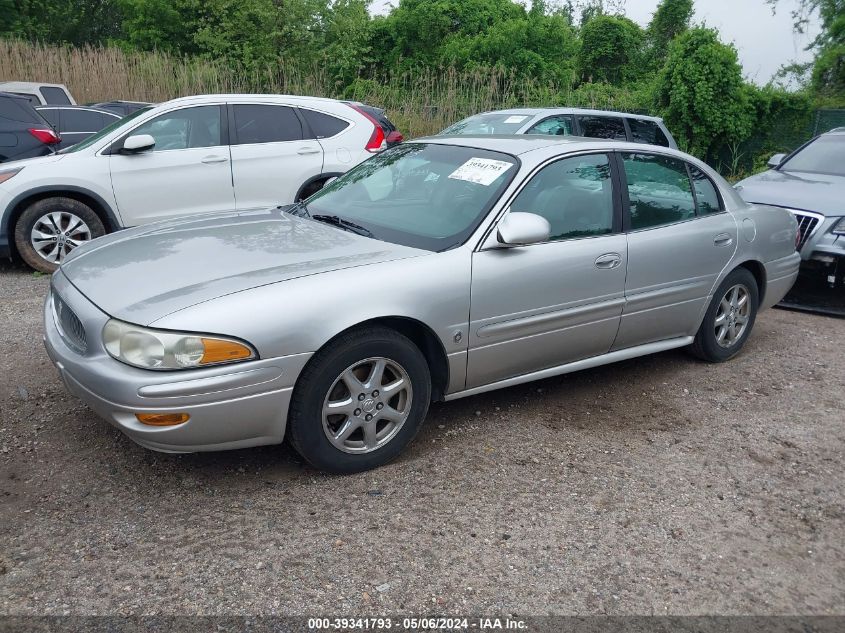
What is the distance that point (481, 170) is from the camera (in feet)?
13.7

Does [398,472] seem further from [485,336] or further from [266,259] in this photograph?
[266,259]

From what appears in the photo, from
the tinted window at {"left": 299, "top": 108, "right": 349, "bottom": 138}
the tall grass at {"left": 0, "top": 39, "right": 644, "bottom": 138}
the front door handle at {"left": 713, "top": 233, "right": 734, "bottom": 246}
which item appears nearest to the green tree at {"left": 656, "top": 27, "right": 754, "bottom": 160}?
the tall grass at {"left": 0, "top": 39, "right": 644, "bottom": 138}

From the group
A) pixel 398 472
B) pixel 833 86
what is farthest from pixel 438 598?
pixel 833 86

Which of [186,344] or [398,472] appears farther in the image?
[398,472]

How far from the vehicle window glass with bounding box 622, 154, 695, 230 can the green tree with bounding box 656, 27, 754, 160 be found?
33.2 feet

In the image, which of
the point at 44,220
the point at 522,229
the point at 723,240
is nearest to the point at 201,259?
the point at 522,229

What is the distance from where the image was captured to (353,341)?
10.9 ft

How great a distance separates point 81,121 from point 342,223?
9317mm

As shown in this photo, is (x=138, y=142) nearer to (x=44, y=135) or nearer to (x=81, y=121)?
(x=44, y=135)

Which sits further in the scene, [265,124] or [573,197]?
[265,124]

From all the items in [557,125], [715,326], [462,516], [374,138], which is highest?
[557,125]

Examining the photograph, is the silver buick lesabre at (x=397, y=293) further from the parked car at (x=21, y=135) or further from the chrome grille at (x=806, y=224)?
the parked car at (x=21, y=135)

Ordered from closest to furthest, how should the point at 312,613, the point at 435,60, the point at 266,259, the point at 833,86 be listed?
the point at 312,613 < the point at 266,259 < the point at 833,86 < the point at 435,60

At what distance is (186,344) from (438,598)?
1388 mm
